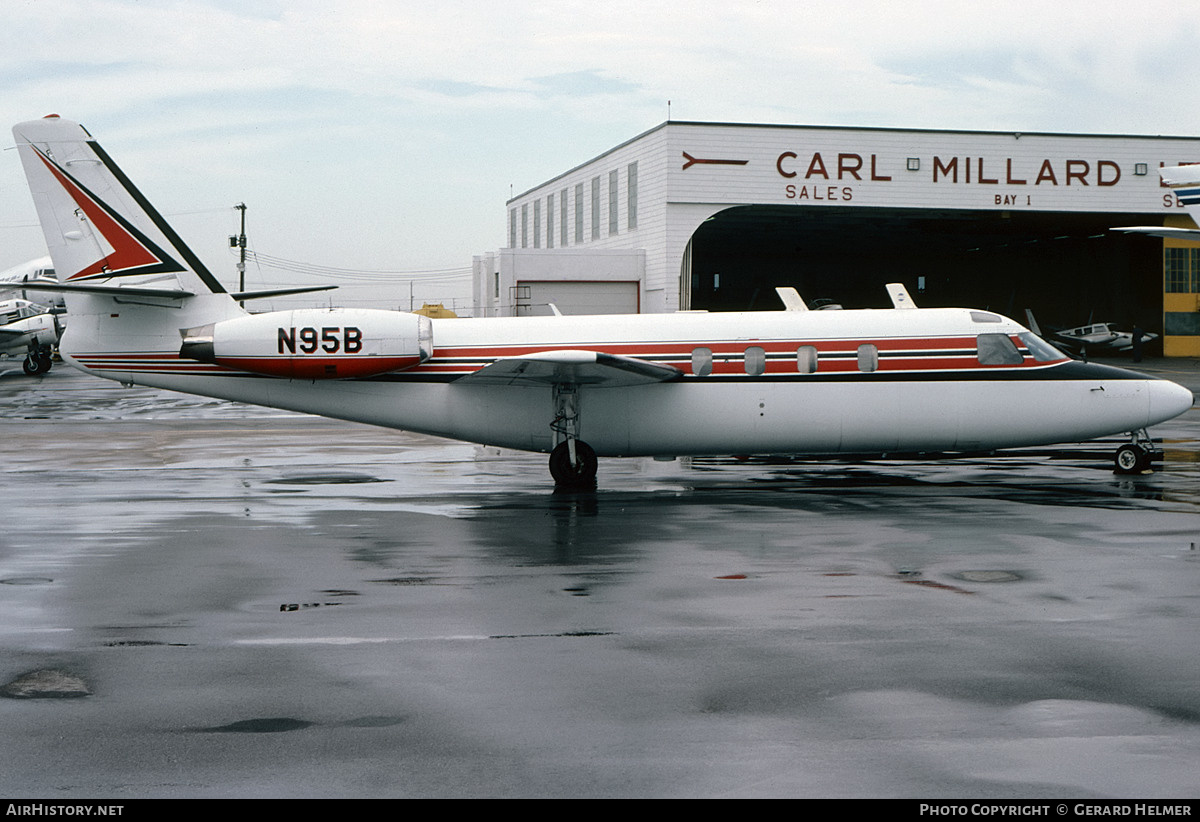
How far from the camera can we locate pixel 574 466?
55.2 ft

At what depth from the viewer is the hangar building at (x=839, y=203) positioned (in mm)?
49906

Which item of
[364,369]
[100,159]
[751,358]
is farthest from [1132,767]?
[100,159]

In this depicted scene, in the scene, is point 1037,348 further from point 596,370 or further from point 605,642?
point 605,642

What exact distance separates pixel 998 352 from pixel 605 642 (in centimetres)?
1044

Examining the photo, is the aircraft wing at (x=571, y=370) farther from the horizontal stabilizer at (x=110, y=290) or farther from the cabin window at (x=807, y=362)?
the horizontal stabilizer at (x=110, y=290)

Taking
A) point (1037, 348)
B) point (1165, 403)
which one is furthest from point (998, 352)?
point (1165, 403)

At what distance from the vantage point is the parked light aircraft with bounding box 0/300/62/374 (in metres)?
49.8

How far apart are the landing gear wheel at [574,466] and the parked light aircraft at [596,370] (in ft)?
0.06

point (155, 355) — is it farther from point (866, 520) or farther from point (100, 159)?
point (866, 520)

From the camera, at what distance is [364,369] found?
16.7 meters

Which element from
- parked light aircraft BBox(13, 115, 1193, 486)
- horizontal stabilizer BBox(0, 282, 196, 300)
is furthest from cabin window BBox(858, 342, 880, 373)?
horizontal stabilizer BBox(0, 282, 196, 300)

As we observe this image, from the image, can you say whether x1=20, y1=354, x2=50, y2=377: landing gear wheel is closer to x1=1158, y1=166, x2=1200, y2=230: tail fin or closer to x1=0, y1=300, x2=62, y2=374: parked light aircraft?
x1=0, y1=300, x2=62, y2=374: parked light aircraft

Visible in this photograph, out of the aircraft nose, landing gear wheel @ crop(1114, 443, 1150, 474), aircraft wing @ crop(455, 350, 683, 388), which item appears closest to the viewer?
aircraft wing @ crop(455, 350, 683, 388)

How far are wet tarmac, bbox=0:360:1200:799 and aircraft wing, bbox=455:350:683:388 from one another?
158cm
